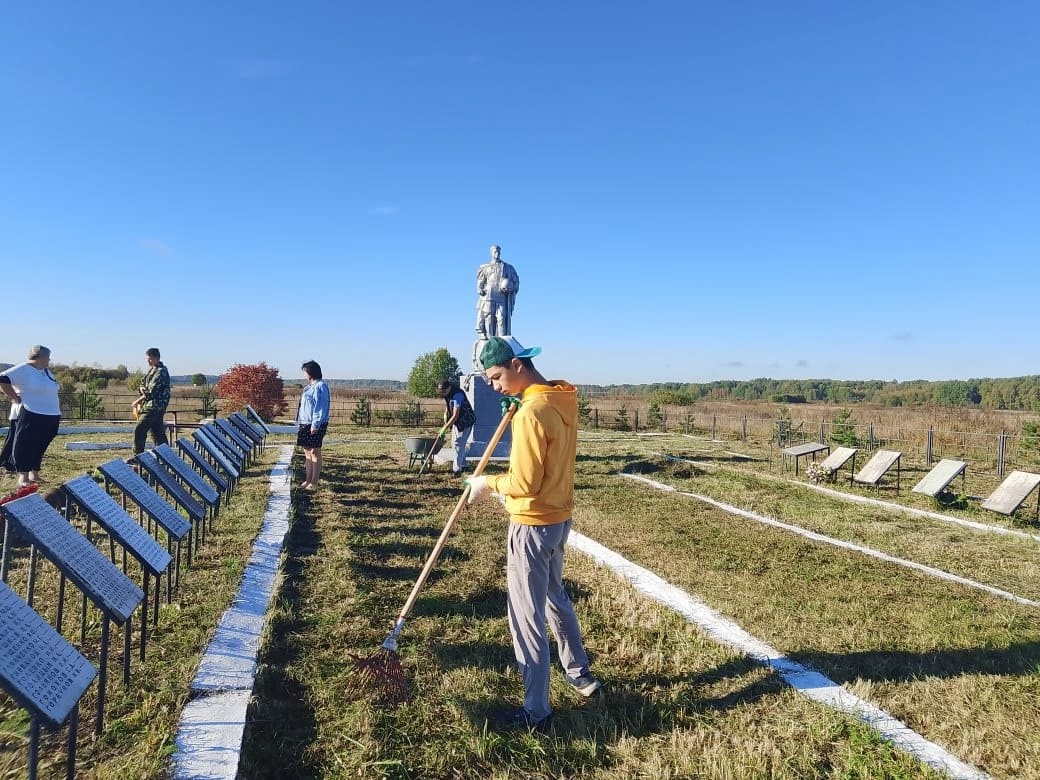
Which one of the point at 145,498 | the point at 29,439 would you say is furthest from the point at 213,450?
the point at 145,498

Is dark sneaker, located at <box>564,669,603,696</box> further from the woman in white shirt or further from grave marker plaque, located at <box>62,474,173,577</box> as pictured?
the woman in white shirt

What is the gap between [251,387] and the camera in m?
19.8

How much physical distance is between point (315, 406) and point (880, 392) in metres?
80.9

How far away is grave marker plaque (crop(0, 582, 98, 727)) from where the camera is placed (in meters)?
1.72

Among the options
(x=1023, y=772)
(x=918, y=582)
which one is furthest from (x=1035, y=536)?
(x=1023, y=772)

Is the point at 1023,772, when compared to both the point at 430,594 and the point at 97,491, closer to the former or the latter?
the point at 430,594

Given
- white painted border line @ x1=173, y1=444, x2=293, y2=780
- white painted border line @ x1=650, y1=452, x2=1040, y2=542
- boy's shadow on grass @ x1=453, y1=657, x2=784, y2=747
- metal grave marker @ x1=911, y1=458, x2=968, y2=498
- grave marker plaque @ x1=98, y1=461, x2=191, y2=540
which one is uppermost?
grave marker plaque @ x1=98, y1=461, x2=191, y2=540

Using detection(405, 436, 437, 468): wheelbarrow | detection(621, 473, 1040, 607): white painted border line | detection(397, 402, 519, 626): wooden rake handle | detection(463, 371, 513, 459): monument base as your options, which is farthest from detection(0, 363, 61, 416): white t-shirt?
detection(621, 473, 1040, 607): white painted border line

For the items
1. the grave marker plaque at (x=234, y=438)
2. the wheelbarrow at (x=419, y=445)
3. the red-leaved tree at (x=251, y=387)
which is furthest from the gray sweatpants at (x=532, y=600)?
the red-leaved tree at (x=251, y=387)

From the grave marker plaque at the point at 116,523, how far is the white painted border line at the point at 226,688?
53 centimetres

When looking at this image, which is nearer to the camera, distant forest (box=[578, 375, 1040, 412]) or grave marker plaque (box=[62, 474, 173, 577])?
grave marker plaque (box=[62, 474, 173, 577])

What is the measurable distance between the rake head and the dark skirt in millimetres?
4921

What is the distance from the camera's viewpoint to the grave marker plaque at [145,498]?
3762 millimetres

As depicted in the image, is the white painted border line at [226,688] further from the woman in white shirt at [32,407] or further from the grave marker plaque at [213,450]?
the woman in white shirt at [32,407]
